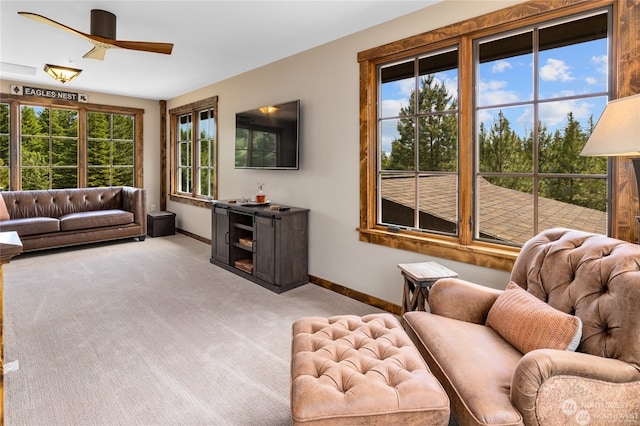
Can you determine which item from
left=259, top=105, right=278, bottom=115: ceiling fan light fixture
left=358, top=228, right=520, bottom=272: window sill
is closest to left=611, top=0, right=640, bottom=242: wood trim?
left=358, top=228, right=520, bottom=272: window sill

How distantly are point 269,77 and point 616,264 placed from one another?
397cm

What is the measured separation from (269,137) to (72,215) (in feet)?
11.3

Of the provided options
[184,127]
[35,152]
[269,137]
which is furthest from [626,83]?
[35,152]

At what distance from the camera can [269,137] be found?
168 inches

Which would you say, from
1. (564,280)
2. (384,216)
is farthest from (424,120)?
(564,280)

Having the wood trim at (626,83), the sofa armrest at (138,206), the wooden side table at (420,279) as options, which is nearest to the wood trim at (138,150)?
the sofa armrest at (138,206)

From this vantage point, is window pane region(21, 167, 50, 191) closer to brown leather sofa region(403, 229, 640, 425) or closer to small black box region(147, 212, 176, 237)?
small black box region(147, 212, 176, 237)

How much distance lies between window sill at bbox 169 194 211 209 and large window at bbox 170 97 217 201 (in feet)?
0.13

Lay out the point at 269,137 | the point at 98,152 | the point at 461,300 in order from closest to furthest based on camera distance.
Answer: the point at 461,300 → the point at 269,137 → the point at 98,152

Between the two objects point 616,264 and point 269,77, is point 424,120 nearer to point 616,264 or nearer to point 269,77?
point 616,264

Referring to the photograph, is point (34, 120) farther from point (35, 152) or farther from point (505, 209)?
point (505, 209)

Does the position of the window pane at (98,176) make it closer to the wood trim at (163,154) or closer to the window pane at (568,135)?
the wood trim at (163,154)

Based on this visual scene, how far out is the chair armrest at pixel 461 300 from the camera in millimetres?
1914

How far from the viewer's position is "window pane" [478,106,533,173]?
97.9 inches
